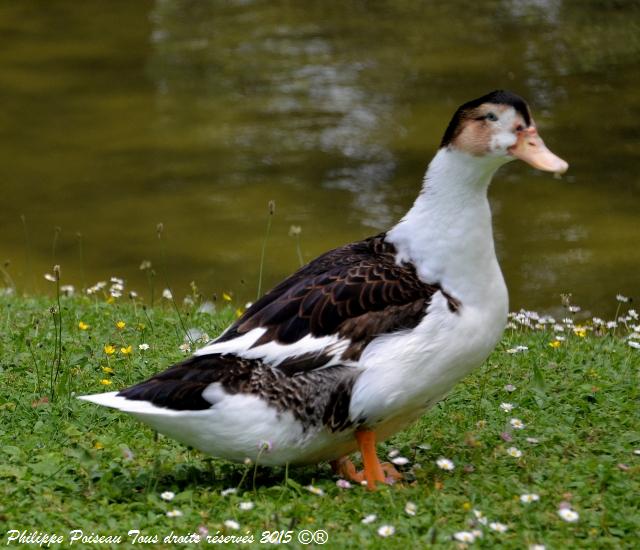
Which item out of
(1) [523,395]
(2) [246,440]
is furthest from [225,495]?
(1) [523,395]

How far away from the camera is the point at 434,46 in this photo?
15352 mm

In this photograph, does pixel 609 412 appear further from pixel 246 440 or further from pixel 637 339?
pixel 246 440

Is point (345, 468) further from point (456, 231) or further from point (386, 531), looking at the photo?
point (456, 231)

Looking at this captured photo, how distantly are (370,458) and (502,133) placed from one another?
1.34m

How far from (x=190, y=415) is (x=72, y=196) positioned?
727 centimetres

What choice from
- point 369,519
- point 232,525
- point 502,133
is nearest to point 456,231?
point 502,133

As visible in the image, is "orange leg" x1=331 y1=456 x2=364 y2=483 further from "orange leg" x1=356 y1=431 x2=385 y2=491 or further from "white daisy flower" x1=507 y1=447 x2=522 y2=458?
"white daisy flower" x1=507 y1=447 x2=522 y2=458

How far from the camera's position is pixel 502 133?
4.63 m

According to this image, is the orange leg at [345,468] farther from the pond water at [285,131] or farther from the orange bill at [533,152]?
the pond water at [285,131]

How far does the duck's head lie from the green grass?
3.74 feet

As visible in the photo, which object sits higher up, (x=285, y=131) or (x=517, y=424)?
(x=517, y=424)

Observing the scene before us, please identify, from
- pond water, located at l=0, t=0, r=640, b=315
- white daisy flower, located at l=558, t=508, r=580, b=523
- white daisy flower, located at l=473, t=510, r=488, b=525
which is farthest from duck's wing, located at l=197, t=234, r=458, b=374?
pond water, located at l=0, t=0, r=640, b=315

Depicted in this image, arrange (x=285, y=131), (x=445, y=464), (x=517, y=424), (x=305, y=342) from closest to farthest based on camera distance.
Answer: (x=305, y=342) < (x=445, y=464) < (x=517, y=424) < (x=285, y=131)

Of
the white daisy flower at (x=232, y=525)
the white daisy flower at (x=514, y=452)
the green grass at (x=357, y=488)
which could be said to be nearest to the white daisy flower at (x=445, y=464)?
the green grass at (x=357, y=488)
